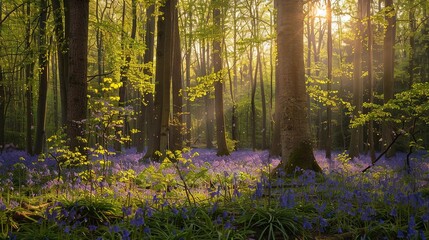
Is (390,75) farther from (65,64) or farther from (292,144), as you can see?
(65,64)

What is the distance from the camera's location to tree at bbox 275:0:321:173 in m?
8.77

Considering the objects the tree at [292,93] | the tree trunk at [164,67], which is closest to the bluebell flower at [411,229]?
the tree at [292,93]

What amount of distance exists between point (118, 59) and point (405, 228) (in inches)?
477

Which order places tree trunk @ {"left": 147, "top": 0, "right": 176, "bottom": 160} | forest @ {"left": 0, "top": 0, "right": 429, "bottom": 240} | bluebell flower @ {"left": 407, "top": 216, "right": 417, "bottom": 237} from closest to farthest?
bluebell flower @ {"left": 407, "top": 216, "right": 417, "bottom": 237} → forest @ {"left": 0, "top": 0, "right": 429, "bottom": 240} → tree trunk @ {"left": 147, "top": 0, "right": 176, "bottom": 160}

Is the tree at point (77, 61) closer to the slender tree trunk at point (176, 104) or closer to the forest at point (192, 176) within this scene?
the forest at point (192, 176)

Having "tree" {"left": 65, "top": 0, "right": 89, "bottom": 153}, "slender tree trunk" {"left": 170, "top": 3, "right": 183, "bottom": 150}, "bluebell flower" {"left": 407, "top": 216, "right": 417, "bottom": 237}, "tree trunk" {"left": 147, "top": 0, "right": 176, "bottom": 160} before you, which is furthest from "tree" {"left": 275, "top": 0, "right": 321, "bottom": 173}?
"slender tree trunk" {"left": 170, "top": 3, "right": 183, "bottom": 150}

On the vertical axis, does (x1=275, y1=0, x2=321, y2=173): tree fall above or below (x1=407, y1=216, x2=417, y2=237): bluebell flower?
above

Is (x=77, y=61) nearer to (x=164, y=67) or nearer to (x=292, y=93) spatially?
(x=164, y=67)

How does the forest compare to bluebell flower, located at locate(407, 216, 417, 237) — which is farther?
the forest

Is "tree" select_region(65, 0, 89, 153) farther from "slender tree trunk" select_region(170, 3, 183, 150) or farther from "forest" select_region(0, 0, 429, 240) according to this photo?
"slender tree trunk" select_region(170, 3, 183, 150)

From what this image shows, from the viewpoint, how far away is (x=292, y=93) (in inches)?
346

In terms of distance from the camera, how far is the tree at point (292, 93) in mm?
8766

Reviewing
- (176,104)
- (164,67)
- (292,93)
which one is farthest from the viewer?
(176,104)

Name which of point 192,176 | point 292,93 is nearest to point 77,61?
point 192,176
